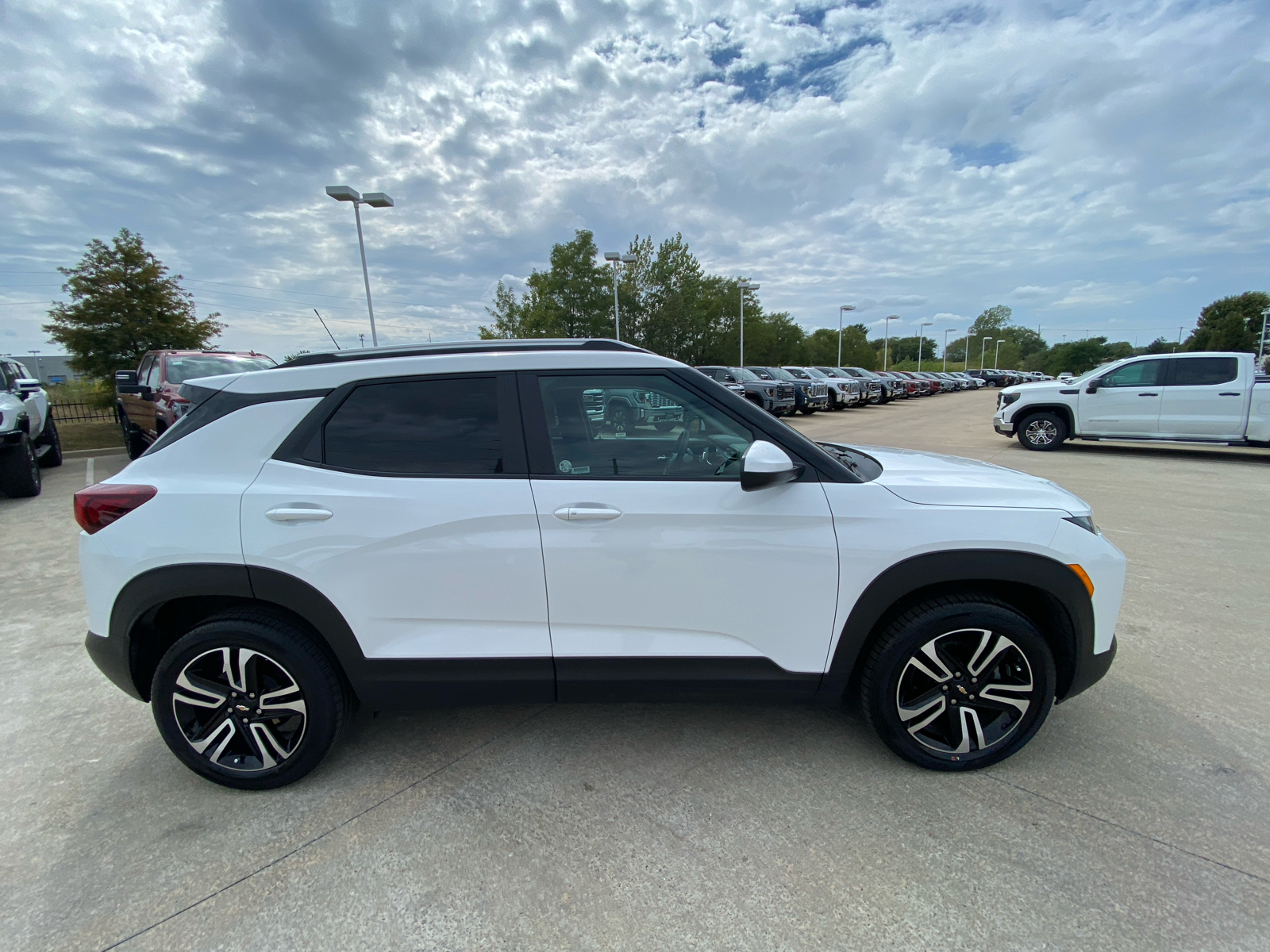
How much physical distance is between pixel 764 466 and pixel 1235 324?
90.0 metres

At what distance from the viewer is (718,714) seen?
2848 millimetres

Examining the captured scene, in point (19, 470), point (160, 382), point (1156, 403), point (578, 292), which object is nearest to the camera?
point (19, 470)

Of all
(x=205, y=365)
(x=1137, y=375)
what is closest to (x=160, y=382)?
(x=205, y=365)

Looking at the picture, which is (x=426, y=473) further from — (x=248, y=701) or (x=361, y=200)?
(x=361, y=200)

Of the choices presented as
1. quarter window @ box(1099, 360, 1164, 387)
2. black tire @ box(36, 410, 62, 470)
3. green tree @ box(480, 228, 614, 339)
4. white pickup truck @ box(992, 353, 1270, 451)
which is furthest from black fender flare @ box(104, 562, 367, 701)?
green tree @ box(480, 228, 614, 339)

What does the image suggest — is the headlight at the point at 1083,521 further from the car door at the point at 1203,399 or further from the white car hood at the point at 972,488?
the car door at the point at 1203,399

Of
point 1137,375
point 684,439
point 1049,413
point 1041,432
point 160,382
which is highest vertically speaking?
point 160,382

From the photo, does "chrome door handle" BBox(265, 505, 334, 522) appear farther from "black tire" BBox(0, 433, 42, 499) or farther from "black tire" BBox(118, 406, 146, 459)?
"black tire" BBox(118, 406, 146, 459)

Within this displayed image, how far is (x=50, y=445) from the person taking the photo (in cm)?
973

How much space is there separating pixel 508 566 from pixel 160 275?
→ 716 inches

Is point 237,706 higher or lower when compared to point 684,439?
lower

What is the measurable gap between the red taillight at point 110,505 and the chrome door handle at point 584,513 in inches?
59.2

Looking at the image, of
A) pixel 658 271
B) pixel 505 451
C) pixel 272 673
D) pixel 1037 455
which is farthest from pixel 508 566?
pixel 658 271

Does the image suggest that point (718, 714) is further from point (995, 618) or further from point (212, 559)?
point (212, 559)
